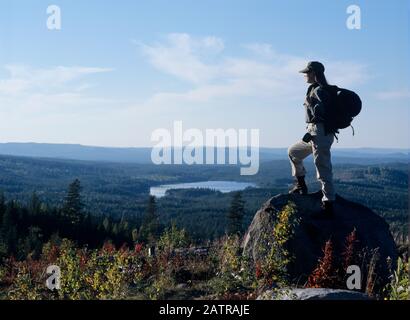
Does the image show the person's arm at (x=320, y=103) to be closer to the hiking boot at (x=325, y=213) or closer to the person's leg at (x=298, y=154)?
the person's leg at (x=298, y=154)

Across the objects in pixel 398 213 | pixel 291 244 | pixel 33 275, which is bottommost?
pixel 398 213

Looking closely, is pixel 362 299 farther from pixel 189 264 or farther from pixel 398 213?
pixel 398 213

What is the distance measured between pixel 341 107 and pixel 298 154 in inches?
56.2

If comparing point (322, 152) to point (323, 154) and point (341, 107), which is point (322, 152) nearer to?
point (323, 154)

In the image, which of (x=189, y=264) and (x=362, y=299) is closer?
(x=362, y=299)

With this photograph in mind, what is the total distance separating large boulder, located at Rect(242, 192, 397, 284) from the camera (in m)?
9.56

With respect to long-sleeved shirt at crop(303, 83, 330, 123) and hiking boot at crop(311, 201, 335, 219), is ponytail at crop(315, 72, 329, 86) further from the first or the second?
hiking boot at crop(311, 201, 335, 219)

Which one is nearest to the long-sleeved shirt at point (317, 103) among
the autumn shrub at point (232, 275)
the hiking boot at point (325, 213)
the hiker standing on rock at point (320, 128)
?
the hiker standing on rock at point (320, 128)

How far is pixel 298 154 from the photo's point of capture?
10.6 m

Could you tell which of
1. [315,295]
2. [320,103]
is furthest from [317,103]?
[315,295]
